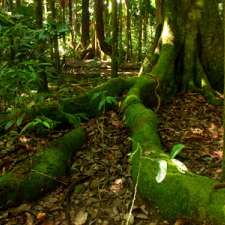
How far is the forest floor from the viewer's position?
378 cm

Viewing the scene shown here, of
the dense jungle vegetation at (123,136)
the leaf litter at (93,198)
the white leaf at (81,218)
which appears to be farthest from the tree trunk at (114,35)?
the white leaf at (81,218)

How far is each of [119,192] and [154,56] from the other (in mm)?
3847

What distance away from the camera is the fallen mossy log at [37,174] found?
3.86 metres

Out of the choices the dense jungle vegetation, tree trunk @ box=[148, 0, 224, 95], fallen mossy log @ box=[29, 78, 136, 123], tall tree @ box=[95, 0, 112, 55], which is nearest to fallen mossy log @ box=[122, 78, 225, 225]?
the dense jungle vegetation

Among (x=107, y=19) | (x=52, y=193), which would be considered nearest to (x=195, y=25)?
(x=52, y=193)

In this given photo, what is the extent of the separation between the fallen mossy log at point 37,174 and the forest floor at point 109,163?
0.27 feet

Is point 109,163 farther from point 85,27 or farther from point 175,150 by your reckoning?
point 85,27

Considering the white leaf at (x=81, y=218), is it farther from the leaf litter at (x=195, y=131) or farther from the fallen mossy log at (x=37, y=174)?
the leaf litter at (x=195, y=131)

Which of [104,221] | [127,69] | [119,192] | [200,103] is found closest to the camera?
[104,221]

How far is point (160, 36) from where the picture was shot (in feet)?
24.7

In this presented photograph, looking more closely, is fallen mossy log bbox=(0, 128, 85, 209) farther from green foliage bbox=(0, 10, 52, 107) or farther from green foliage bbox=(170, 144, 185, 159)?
green foliage bbox=(170, 144, 185, 159)

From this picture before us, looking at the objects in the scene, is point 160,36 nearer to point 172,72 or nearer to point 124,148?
point 172,72

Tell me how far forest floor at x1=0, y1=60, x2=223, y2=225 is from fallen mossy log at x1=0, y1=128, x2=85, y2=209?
82mm

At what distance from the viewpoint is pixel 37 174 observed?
411cm
